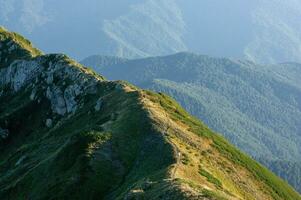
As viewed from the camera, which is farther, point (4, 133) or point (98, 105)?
point (4, 133)

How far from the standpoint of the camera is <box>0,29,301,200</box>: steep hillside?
66938mm

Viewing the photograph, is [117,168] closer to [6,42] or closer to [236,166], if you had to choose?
[236,166]

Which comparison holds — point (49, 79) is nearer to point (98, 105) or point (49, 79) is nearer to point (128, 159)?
point (98, 105)

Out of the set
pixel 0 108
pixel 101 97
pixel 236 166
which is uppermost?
pixel 0 108

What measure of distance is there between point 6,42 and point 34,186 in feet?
410

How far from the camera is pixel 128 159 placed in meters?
76.1

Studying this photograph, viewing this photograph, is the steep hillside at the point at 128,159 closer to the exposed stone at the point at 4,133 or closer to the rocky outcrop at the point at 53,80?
the rocky outcrop at the point at 53,80

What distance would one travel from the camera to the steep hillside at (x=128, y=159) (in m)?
66.9

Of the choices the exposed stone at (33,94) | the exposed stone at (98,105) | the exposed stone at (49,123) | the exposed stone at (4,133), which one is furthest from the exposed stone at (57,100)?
the exposed stone at (98,105)

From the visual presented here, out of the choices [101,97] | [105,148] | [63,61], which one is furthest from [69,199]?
[63,61]

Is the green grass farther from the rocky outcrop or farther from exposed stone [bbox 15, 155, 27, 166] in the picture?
the rocky outcrop

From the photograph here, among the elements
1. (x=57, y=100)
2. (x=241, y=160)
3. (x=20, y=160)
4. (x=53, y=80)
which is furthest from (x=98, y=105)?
(x=53, y=80)

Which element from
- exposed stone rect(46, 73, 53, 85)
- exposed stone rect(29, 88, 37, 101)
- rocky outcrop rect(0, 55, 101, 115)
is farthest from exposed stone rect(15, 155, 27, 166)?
exposed stone rect(46, 73, 53, 85)

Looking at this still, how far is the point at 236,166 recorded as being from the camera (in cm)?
8550
